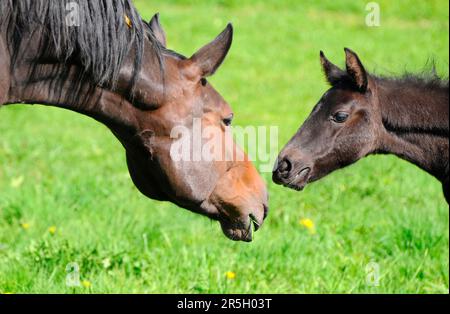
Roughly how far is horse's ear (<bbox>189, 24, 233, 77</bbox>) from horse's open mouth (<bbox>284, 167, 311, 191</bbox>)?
4.61 ft

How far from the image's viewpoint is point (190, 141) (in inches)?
138

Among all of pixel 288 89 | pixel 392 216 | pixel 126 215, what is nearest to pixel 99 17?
pixel 126 215

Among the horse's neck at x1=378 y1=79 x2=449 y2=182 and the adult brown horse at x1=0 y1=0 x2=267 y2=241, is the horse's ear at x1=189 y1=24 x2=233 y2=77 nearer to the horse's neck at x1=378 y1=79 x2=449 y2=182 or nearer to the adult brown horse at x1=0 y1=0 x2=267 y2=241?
the adult brown horse at x1=0 y1=0 x2=267 y2=241

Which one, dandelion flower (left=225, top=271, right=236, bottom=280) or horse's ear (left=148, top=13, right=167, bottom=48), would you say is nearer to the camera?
horse's ear (left=148, top=13, right=167, bottom=48)

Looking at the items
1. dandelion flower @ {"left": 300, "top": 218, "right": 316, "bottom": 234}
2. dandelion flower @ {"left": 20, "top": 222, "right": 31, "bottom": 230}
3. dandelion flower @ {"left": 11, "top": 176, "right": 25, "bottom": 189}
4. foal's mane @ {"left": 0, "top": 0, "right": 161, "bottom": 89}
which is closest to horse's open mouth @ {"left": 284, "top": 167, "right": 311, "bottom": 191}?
dandelion flower @ {"left": 300, "top": 218, "right": 316, "bottom": 234}

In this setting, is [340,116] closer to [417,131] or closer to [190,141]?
[417,131]

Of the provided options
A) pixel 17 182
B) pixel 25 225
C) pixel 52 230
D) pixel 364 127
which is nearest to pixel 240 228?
pixel 364 127

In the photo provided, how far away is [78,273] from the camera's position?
17.1ft

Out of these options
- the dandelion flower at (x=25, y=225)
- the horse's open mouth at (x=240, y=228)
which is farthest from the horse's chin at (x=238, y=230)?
the dandelion flower at (x=25, y=225)

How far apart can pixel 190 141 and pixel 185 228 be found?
9.67 ft

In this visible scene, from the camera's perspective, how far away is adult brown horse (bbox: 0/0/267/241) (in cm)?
320

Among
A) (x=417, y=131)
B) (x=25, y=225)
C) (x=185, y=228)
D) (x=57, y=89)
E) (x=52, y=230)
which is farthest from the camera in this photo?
(x=185, y=228)

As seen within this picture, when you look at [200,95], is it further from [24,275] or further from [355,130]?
[24,275]

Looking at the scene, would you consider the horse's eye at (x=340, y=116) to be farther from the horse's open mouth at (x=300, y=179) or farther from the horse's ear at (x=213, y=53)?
the horse's ear at (x=213, y=53)
